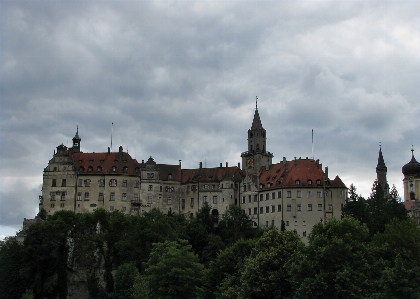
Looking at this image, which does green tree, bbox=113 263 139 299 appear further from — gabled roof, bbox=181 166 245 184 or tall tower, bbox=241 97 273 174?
tall tower, bbox=241 97 273 174

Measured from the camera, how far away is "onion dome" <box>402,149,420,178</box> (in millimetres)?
190500

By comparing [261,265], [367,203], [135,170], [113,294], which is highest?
[135,170]

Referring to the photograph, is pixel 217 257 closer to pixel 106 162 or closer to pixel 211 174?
pixel 211 174

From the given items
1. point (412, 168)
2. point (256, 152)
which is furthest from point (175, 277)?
point (412, 168)

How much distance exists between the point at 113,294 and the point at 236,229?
27.3 meters

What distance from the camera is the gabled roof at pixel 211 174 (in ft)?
413

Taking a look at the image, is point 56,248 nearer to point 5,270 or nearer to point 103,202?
point 5,270

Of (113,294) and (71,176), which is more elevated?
(71,176)

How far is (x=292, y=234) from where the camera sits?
6800 cm

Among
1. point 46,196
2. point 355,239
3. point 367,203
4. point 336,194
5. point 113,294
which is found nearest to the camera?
point 355,239

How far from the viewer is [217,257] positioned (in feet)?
246

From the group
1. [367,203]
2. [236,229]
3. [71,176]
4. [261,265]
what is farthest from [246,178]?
[261,265]

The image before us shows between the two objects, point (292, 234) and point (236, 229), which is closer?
point (292, 234)

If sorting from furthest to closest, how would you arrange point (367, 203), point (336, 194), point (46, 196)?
point (46, 196) < point (336, 194) < point (367, 203)
